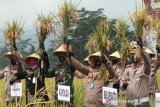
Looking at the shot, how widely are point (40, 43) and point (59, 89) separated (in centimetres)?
90

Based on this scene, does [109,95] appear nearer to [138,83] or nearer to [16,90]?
[138,83]

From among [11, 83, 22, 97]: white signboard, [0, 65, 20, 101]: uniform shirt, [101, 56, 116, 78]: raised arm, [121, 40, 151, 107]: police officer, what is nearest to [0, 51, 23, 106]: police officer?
[0, 65, 20, 101]: uniform shirt

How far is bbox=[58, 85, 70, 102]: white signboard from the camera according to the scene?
24.3 feet

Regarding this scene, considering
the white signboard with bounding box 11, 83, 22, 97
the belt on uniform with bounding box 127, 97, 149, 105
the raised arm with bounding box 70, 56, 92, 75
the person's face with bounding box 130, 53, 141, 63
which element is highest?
the person's face with bounding box 130, 53, 141, 63

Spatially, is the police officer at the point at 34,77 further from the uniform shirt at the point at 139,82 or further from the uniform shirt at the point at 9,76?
the uniform shirt at the point at 139,82

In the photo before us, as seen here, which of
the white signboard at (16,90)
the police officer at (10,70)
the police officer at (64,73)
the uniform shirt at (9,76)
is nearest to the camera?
the police officer at (64,73)

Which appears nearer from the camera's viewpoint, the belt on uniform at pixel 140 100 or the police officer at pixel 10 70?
the belt on uniform at pixel 140 100

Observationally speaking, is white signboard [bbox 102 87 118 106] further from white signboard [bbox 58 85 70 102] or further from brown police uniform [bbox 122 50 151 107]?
white signboard [bbox 58 85 70 102]

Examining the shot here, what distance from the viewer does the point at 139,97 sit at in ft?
22.6

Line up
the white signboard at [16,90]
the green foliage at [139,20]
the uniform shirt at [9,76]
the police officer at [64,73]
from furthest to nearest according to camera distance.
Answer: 1. the uniform shirt at [9,76]
2. the white signboard at [16,90]
3. the police officer at [64,73]
4. the green foliage at [139,20]

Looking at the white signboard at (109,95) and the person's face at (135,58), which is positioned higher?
the person's face at (135,58)

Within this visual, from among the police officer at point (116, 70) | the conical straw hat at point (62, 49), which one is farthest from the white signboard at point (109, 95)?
the conical straw hat at point (62, 49)

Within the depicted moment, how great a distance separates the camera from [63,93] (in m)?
7.45

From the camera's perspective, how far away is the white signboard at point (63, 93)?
24.3ft
